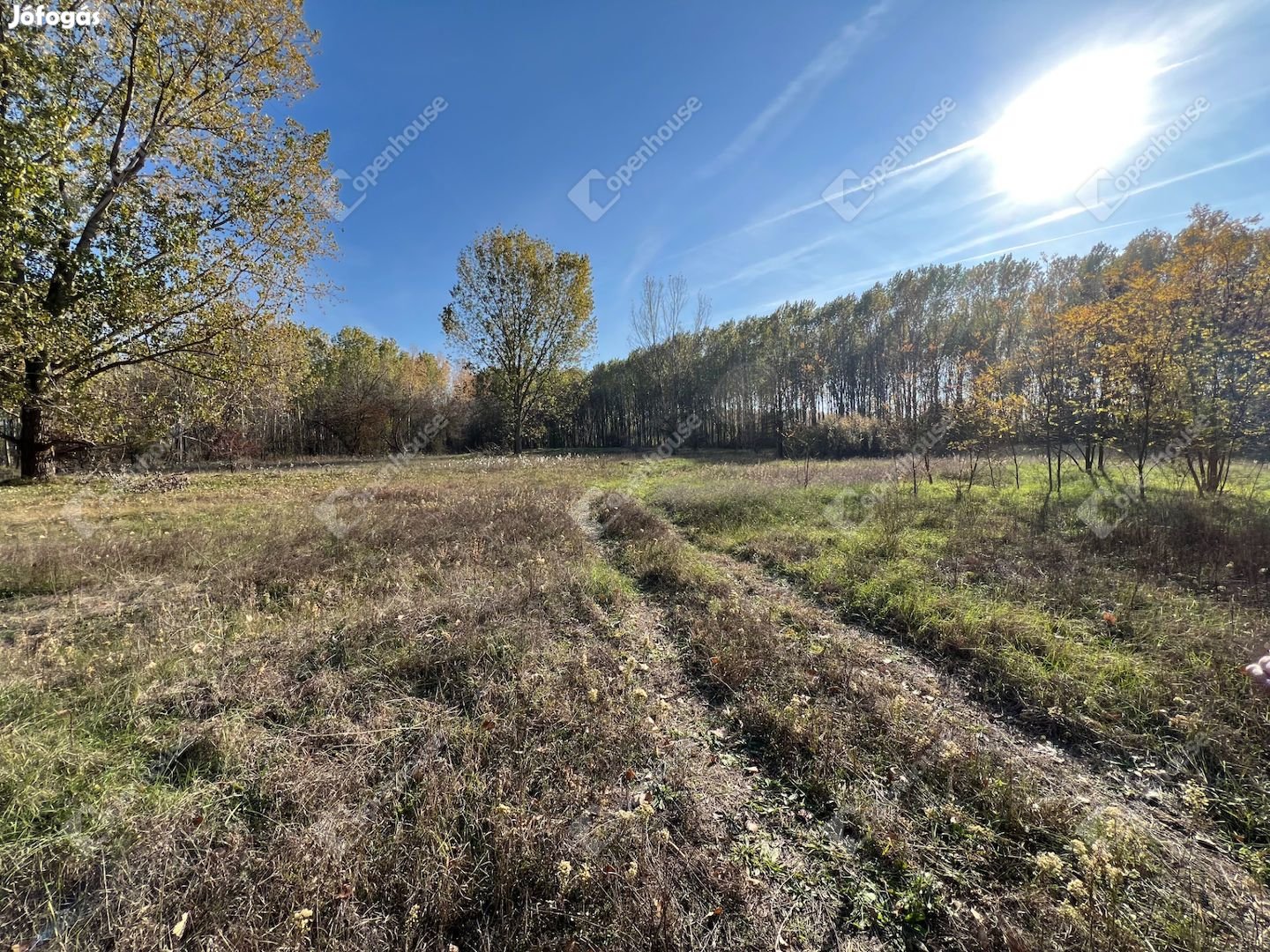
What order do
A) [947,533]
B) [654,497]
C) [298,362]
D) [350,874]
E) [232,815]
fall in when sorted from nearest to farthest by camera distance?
[350,874] → [232,815] → [947,533] → [298,362] → [654,497]

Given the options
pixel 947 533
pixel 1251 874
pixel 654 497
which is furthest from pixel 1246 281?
pixel 654 497

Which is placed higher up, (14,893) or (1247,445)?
(1247,445)

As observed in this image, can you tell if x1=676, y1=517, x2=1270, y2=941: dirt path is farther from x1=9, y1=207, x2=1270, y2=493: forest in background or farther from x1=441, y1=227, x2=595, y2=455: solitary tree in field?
x1=441, y1=227, x2=595, y2=455: solitary tree in field

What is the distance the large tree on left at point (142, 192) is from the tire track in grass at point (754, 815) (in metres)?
11.0

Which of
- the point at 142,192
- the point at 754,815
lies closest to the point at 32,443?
the point at 142,192

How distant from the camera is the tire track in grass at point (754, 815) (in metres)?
2.04

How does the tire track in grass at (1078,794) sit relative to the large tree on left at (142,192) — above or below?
below

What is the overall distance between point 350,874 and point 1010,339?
117 ft

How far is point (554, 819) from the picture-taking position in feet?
7.83

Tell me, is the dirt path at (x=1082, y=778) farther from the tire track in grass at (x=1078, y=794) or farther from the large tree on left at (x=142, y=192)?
the large tree on left at (x=142, y=192)

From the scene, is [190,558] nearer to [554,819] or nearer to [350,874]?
[350,874]

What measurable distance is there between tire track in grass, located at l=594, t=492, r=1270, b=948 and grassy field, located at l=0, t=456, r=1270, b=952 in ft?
0.07

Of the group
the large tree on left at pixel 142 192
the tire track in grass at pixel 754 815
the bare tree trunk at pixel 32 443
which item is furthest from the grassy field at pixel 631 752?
the bare tree trunk at pixel 32 443

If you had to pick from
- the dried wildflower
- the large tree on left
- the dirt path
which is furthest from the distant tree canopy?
the large tree on left
